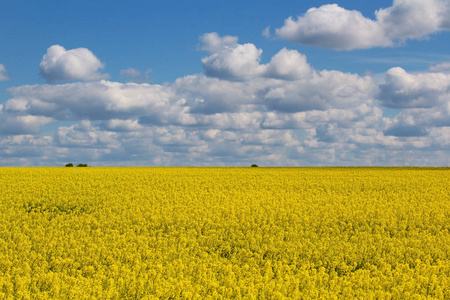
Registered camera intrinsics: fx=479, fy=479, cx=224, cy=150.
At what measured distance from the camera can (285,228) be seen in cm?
1684

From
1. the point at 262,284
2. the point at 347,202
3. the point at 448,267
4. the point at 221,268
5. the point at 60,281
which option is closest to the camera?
the point at 262,284

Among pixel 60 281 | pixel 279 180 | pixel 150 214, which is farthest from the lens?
pixel 279 180

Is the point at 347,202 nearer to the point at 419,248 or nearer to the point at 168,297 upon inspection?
the point at 419,248

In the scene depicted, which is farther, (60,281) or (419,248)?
(419,248)

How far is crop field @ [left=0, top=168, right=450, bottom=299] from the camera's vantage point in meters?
10.0

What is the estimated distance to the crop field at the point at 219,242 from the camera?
10016 mm

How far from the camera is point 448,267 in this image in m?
12.6

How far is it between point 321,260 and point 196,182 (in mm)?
15493

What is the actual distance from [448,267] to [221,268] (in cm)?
609

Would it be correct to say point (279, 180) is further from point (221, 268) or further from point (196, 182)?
point (221, 268)

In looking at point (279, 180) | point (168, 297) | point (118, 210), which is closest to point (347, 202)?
point (279, 180)

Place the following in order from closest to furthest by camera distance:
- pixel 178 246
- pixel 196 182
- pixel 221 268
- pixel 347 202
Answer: pixel 221 268, pixel 178 246, pixel 347 202, pixel 196 182

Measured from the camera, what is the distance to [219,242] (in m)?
14.6

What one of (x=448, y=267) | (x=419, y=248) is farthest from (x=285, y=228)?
(x=448, y=267)
